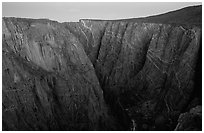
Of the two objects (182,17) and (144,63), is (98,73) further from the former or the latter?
(182,17)

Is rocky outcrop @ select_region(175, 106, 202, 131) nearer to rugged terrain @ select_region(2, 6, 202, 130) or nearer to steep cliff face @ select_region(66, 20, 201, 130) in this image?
rugged terrain @ select_region(2, 6, 202, 130)

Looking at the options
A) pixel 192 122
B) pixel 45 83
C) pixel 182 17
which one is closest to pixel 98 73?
pixel 45 83

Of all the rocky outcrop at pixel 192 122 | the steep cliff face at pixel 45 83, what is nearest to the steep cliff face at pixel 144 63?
the steep cliff face at pixel 45 83

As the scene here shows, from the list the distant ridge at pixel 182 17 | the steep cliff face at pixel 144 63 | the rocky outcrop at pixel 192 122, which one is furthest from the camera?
the distant ridge at pixel 182 17

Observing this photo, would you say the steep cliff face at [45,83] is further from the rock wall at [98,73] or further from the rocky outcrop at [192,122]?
the rocky outcrop at [192,122]

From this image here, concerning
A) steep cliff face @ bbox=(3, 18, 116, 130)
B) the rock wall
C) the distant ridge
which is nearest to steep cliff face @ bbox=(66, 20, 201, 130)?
the rock wall

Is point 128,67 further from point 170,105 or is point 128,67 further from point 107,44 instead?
point 170,105

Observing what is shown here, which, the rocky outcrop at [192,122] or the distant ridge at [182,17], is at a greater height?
the distant ridge at [182,17]

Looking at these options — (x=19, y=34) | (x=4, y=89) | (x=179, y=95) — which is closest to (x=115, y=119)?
(x=179, y=95)
